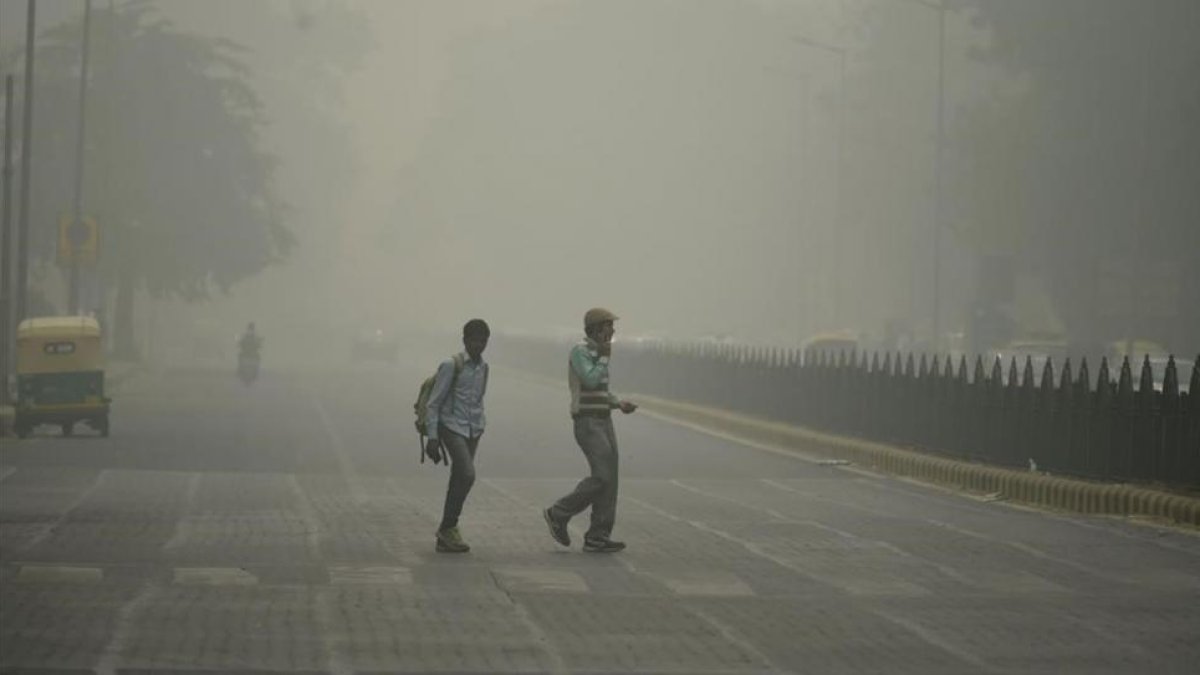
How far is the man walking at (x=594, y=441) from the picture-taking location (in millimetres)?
22156

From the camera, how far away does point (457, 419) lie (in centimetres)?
2180

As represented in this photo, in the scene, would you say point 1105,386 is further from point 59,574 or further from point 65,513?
point 59,574

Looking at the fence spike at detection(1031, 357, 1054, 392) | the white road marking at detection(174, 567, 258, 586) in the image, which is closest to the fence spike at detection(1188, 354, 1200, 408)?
the fence spike at detection(1031, 357, 1054, 392)

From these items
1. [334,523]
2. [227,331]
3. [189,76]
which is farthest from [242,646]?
[227,331]

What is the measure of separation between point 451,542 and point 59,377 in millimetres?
20098

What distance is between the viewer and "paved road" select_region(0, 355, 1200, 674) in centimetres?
1528

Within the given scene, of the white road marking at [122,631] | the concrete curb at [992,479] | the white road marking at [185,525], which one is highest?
the concrete curb at [992,479]

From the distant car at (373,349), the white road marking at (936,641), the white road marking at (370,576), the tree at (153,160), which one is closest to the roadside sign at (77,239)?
the tree at (153,160)

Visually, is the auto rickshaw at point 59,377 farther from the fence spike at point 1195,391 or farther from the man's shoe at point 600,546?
the man's shoe at point 600,546

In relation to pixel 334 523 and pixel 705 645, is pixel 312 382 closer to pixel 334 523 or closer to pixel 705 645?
pixel 334 523

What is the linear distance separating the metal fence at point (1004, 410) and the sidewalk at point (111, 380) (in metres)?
12.1

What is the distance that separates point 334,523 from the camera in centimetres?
2461

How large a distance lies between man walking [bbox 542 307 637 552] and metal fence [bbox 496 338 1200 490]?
275 inches

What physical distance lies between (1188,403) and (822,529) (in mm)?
4280
